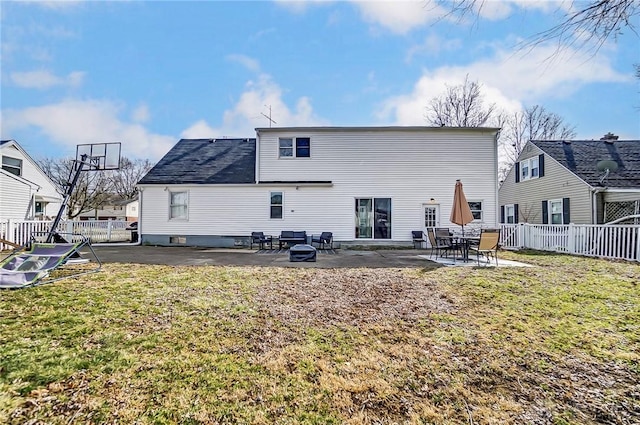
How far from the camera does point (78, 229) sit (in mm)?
15820

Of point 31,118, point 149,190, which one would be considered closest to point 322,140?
point 149,190

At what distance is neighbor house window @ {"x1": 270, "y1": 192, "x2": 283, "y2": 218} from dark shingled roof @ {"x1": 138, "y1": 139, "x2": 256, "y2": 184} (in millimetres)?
1311

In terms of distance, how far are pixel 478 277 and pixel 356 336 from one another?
4149 millimetres

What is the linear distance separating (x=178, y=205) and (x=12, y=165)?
12.9 m

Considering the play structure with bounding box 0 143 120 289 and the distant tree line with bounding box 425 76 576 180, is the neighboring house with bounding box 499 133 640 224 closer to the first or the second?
the distant tree line with bounding box 425 76 576 180

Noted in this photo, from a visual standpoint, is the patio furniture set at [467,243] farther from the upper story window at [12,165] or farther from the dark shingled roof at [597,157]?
the upper story window at [12,165]

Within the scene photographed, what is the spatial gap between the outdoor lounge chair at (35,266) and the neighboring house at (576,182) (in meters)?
19.2

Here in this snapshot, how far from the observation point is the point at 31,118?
656 inches

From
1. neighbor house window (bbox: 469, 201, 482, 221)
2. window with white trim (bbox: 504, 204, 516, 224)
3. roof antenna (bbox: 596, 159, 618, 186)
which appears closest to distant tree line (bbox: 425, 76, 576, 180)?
window with white trim (bbox: 504, 204, 516, 224)

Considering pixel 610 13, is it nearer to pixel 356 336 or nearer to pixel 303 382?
pixel 356 336

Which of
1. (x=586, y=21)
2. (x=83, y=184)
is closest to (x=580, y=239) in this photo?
(x=586, y=21)

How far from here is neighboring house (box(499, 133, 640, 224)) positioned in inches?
551

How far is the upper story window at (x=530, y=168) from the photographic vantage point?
1772cm

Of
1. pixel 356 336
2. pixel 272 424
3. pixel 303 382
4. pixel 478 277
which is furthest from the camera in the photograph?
pixel 478 277
